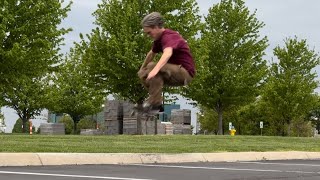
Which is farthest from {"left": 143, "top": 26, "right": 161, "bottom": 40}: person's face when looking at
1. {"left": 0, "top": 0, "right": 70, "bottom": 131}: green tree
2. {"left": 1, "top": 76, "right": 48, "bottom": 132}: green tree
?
{"left": 1, "top": 76, "right": 48, "bottom": 132}: green tree

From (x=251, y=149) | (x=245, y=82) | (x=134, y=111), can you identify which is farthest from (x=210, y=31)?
(x=134, y=111)

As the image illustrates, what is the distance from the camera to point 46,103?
134ft

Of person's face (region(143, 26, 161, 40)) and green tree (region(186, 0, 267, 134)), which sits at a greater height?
green tree (region(186, 0, 267, 134))

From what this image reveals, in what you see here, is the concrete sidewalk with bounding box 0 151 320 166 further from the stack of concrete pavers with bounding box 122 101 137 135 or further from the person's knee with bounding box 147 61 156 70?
the stack of concrete pavers with bounding box 122 101 137 135

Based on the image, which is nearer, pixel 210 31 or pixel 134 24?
pixel 134 24

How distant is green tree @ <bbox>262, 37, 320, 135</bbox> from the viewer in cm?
3834

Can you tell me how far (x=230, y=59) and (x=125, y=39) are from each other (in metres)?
10.4

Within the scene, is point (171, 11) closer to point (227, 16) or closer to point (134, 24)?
point (134, 24)

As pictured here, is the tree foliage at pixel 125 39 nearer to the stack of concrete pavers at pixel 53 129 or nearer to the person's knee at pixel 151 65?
the stack of concrete pavers at pixel 53 129

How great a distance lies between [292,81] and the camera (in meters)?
38.5

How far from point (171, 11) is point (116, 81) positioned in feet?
16.9

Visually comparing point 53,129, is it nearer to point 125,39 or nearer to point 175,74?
point 125,39

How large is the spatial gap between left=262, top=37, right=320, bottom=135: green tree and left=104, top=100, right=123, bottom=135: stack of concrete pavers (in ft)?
38.1

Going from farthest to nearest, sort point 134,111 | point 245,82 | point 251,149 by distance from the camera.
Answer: point 245,82 < point 251,149 < point 134,111
